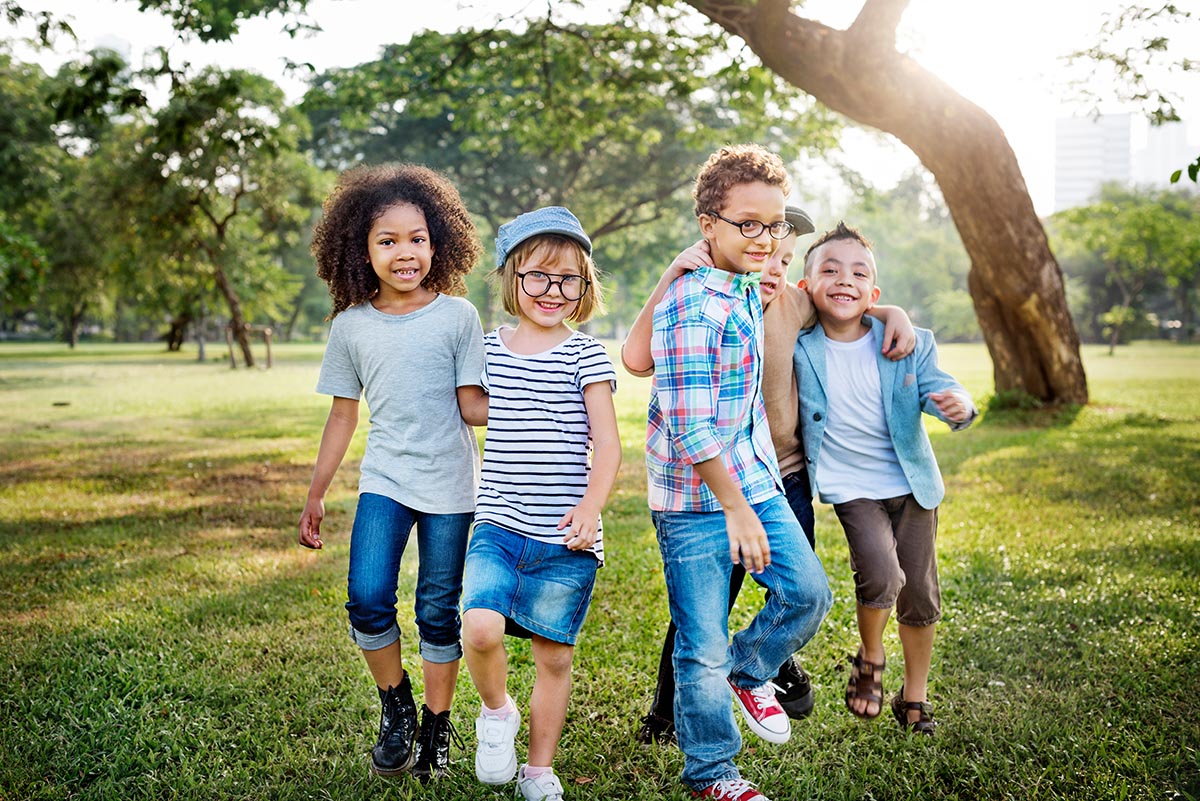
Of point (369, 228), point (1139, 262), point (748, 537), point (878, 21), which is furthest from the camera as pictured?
point (1139, 262)

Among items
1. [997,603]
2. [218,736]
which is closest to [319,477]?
[218,736]

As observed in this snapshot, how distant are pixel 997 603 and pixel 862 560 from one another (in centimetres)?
208

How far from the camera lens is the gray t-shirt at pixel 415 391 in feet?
9.98

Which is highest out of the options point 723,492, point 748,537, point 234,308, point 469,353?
point 234,308

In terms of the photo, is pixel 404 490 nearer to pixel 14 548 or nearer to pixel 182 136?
pixel 14 548

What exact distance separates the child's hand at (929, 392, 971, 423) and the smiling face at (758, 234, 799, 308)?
644 mm

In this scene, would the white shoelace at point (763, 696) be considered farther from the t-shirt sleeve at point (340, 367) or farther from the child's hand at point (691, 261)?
the t-shirt sleeve at point (340, 367)

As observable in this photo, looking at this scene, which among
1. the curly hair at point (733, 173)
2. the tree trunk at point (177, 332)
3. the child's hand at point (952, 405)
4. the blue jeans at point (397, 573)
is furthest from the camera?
the tree trunk at point (177, 332)

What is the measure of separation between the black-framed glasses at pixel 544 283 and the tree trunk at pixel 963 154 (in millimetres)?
7590

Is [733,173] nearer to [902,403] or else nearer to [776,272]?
[776,272]

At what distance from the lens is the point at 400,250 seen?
3.16 metres

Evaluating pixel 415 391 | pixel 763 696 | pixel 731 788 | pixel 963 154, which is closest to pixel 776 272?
pixel 415 391

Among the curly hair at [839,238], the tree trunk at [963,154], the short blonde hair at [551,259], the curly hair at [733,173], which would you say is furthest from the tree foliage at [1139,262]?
the short blonde hair at [551,259]

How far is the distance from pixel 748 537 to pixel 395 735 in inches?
53.3
